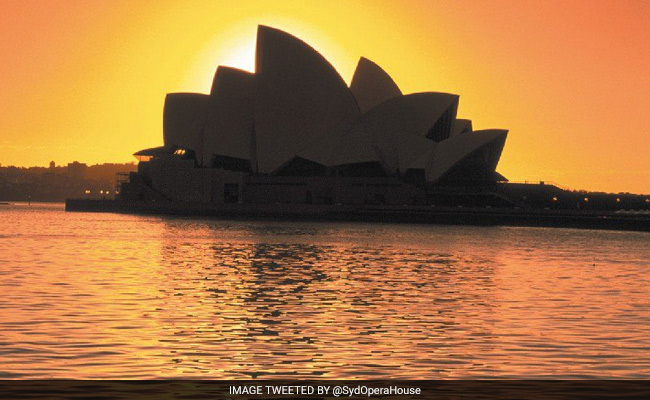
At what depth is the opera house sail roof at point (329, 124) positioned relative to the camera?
100812 millimetres

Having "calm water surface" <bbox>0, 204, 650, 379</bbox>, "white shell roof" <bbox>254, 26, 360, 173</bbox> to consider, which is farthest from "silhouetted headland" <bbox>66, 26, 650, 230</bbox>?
"calm water surface" <bbox>0, 204, 650, 379</bbox>

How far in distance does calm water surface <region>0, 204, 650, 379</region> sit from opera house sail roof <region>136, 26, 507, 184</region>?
58.3 metres

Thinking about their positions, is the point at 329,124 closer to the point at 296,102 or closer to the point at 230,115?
the point at 296,102

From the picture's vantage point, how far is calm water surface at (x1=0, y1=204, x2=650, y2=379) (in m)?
14.0

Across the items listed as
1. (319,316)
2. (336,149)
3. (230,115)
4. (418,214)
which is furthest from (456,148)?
(319,316)

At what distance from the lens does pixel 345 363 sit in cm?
1411

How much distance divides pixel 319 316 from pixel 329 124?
83234 mm

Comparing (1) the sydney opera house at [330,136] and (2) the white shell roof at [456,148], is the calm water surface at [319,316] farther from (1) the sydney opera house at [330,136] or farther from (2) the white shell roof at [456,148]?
(1) the sydney opera house at [330,136]

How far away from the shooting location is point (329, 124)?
103312mm

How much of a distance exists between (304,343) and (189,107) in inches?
3989

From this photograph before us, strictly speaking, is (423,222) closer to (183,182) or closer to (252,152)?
(252,152)

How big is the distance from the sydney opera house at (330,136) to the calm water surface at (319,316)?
58434mm

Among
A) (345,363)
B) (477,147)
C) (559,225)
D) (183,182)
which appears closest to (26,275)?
(345,363)

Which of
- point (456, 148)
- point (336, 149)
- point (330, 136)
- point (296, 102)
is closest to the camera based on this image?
point (456, 148)
